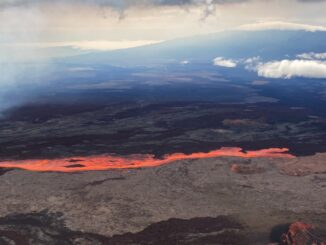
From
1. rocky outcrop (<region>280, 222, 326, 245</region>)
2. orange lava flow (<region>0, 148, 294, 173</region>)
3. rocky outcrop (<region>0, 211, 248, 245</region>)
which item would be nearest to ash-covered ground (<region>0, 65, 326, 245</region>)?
rocky outcrop (<region>0, 211, 248, 245</region>)

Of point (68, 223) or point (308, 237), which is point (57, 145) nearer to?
point (68, 223)

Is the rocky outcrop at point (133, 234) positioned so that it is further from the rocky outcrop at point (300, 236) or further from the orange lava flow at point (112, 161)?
the orange lava flow at point (112, 161)

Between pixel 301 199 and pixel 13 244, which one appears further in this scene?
pixel 301 199

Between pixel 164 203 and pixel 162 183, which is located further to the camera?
pixel 162 183

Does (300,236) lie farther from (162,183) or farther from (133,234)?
(162,183)

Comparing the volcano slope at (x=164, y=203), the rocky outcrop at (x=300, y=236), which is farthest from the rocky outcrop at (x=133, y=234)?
the rocky outcrop at (x=300, y=236)

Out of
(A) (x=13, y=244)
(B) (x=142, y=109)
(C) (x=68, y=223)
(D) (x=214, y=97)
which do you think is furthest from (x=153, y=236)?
(D) (x=214, y=97)

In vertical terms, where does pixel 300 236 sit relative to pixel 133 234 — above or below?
above

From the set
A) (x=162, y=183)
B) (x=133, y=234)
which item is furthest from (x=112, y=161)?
(x=133, y=234)

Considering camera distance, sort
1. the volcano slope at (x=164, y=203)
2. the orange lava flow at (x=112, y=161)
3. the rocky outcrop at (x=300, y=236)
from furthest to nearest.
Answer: the orange lava flow at (x=112, y=161), the volcano slope at (x=164, y=203), the rocky outcrop at (x=300, y=236)
